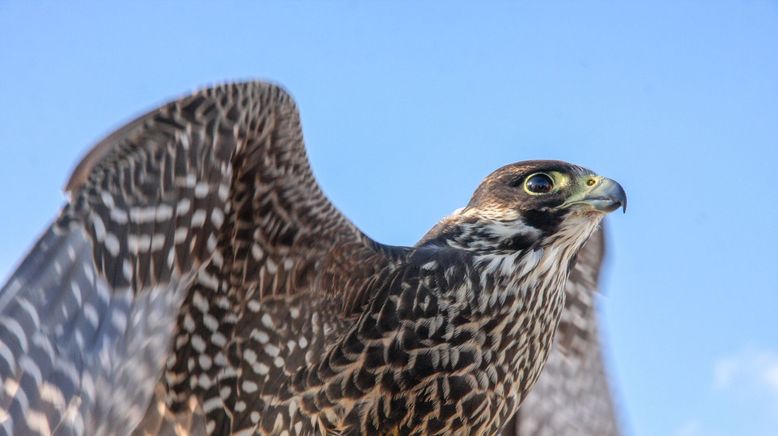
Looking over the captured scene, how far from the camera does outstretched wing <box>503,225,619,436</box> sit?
6969 mm

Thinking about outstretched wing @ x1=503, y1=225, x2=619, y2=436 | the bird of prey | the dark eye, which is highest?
the dark eye

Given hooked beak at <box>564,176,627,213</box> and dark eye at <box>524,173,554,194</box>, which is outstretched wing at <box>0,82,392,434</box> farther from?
hooked beak at <box>564,176,627,213</box>

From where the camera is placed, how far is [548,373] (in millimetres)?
7039

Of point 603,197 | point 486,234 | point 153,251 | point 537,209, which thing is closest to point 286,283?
point 153,251

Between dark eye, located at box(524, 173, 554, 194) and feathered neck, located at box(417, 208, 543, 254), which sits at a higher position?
dark eye, located at box(524, 173, 554, 194)

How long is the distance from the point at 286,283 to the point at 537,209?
1.32 m

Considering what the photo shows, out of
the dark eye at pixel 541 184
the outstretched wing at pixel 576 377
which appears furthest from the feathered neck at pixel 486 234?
the outstretched wing at pixel 576 377

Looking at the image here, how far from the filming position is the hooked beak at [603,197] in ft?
19.0

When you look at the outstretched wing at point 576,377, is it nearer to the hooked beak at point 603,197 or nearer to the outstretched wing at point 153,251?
the hooked beak at point 603,197

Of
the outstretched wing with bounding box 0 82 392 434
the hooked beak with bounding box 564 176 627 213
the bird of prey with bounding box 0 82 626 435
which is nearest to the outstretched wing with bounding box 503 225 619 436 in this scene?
the bird of prey with bounding box 0 82 626 435

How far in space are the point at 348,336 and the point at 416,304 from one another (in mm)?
362

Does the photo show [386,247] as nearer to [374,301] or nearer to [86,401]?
[374,301]

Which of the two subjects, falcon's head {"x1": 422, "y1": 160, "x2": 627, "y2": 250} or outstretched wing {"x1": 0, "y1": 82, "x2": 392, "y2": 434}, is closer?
outstretched wing {"x1": 0, "y1": 82, "x2": 392, "y2": 434}

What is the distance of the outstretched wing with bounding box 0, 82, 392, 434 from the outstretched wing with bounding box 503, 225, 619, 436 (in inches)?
70.7
